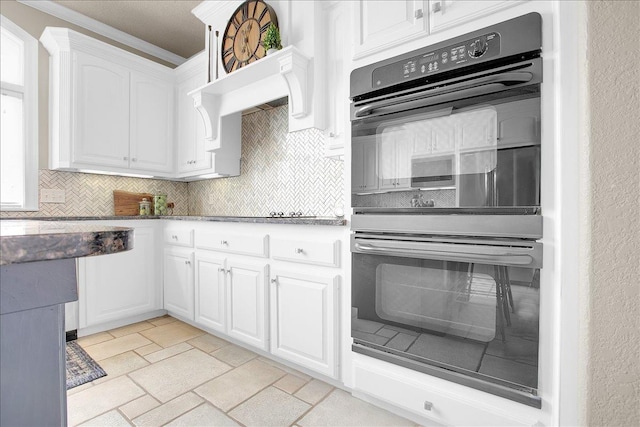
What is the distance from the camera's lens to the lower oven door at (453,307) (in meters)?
1.18

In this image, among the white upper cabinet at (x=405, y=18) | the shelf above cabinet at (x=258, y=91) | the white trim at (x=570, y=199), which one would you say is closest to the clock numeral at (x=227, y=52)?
the shelf above cabinet at (x=258, y=91)

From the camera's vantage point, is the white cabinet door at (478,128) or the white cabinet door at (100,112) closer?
the white cabinet door at (478,128)

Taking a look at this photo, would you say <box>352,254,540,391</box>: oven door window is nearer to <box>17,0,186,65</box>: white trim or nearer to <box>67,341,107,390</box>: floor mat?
<box>67,341,107,390</box>: floor mat

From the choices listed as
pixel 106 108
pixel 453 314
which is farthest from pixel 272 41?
pixel 453 314

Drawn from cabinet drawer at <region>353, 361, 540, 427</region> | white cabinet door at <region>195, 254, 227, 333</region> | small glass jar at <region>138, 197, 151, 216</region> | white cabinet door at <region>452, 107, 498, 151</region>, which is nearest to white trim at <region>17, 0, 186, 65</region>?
small glass jar at <region>138, 197, 151, 216</region>

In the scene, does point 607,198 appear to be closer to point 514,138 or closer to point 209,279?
point 514,138

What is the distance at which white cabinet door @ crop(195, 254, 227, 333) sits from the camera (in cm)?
234

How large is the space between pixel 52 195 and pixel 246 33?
215 cm

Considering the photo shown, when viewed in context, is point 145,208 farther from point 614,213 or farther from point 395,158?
point 614,213

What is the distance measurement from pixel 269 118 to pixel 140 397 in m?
2.23

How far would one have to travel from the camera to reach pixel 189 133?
10.9ft

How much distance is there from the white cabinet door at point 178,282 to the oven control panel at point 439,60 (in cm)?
197

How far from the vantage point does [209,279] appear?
2438 millimetres

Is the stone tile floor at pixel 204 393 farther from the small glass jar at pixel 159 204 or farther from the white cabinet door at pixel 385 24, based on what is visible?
the white cabinet door at pixel 385 24
